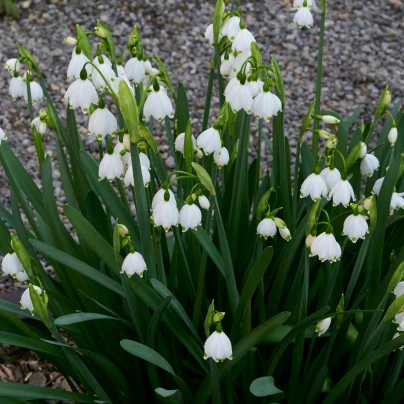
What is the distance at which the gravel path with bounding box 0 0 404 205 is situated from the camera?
3.95m

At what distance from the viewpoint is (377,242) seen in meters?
1.85

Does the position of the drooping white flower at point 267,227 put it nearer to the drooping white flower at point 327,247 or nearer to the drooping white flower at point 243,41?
the drooping white flower at point 327,247

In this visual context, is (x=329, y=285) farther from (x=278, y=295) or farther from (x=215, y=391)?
(x=215, y=391)

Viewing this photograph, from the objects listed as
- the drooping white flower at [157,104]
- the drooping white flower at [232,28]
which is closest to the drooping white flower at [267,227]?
the drooping white flower at [157,104]

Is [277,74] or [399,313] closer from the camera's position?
[399,313]

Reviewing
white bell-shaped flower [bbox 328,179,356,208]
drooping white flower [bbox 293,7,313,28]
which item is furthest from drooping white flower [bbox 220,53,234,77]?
white bell-shaped flower [bbox 328,179,356,208]

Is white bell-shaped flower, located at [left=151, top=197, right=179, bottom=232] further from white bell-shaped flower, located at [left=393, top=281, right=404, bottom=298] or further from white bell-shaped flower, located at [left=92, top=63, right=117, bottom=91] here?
white bell-shaped flower, located at [left=393, top=281, right=404, bottom=298]

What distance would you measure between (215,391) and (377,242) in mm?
617

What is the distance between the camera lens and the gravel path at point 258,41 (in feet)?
13.0

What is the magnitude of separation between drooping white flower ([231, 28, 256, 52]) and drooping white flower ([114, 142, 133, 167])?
0.38m

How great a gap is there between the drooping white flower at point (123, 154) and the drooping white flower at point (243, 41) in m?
0.38

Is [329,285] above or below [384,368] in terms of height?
above

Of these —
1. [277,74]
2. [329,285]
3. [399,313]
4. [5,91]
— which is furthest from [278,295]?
[5,91]

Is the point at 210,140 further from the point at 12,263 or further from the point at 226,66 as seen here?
the point at 12,263
